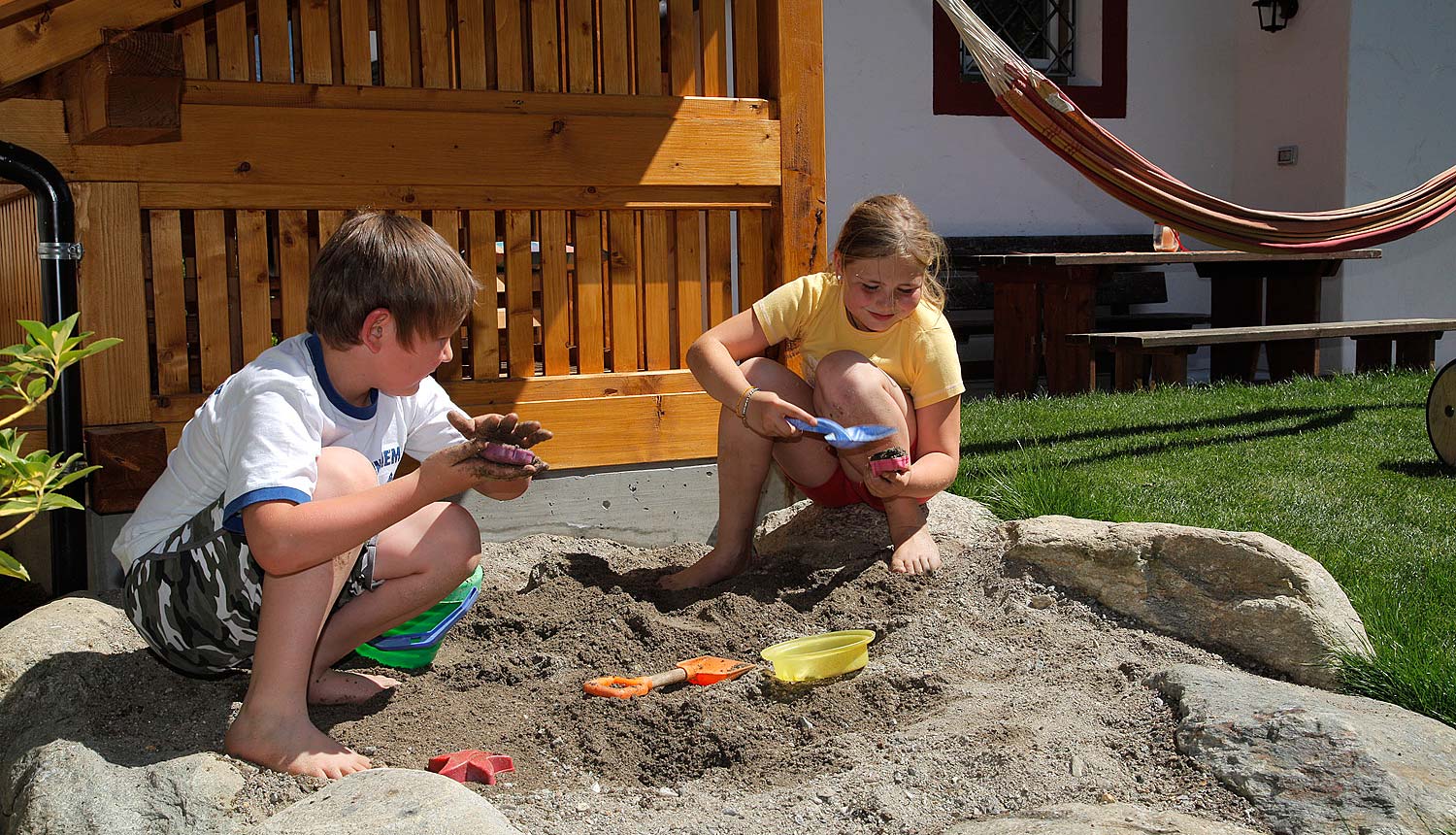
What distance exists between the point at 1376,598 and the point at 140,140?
10.1 feet

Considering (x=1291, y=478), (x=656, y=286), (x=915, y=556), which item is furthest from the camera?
(x=1291, y=478)

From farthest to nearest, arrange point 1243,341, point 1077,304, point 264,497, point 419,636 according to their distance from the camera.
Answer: point 1077,304 < point 1243,341 < point 419,636 < point 264,497

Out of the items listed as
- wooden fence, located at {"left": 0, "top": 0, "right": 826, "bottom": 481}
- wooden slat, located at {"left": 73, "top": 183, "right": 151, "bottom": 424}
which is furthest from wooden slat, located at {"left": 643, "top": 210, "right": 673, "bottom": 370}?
wooden slat, located at {"left": 73, "top": 183, "right": 151, "bottom": 424}

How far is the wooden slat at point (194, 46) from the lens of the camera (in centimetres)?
317

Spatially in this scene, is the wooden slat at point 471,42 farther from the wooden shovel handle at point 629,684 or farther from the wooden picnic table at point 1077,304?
the wooden picnic table at point 1077,304

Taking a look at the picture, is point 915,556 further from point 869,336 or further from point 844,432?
point 869,336

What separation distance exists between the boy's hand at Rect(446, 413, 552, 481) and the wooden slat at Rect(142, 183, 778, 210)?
1524 millimetres

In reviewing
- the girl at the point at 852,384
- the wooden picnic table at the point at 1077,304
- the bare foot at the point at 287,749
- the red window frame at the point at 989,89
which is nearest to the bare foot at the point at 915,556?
the girl at the point at 852,384

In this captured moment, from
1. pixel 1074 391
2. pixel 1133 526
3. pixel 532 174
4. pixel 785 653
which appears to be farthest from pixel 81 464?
pixel 1074 391

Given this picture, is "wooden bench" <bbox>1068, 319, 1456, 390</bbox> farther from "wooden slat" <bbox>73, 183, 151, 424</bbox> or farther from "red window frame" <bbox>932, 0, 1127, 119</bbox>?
"wooden slat" <bbox>73, 183, 151, 424</bbox>

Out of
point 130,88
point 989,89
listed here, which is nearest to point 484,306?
point 130,88

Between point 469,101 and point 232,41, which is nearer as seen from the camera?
point 232,41

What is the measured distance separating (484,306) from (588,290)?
309mm

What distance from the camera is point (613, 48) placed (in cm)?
365
